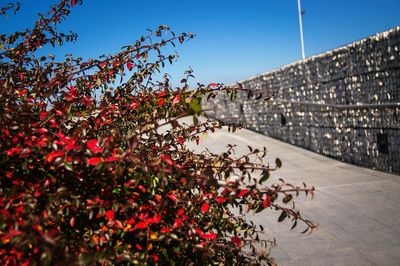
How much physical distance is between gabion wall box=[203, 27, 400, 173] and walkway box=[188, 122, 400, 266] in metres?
0.55

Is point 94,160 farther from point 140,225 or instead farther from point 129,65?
point 129,65

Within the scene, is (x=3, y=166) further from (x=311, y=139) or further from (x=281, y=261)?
(x=311, y=139)

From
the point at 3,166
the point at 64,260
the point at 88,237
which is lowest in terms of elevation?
the point at 88,237

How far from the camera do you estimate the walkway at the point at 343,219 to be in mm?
3309

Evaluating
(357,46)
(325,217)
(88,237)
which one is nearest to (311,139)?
(357,46)

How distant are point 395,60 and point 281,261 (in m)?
4.31

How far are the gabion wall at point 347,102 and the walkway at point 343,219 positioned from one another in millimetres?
546

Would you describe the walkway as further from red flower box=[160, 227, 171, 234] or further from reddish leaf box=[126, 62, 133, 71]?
reddish leaf box=[126, 62, 133, 71]

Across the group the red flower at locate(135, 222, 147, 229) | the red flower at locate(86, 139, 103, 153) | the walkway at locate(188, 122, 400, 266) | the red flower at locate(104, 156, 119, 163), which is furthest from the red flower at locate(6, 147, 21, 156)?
the walkway at locate(188, 122, 400, 266)

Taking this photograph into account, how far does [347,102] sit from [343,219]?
3685 millimetres

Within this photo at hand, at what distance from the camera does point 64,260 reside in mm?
1042

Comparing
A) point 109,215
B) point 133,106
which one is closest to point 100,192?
point 109,215

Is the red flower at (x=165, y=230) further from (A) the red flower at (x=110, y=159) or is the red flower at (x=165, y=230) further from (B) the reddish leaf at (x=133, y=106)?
(B) the reddish leaf at (x=133, y=106)

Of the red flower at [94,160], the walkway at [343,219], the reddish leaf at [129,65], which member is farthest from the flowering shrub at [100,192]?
the walkway at [343,219]
